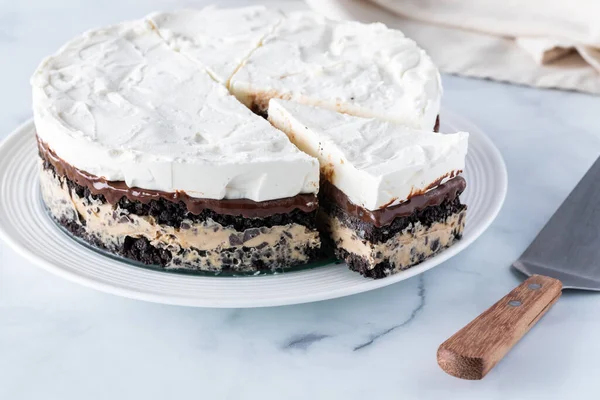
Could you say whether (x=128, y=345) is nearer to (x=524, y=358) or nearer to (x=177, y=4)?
(x=524, y=358)

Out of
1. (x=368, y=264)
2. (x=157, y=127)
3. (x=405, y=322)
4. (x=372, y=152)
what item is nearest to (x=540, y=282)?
(x=405, y=322)

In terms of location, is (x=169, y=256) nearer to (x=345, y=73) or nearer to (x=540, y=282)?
(x=345, y=73)

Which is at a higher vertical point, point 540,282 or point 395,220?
point 395,220

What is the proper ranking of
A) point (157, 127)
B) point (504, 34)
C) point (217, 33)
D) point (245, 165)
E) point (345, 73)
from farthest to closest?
point (504, 34) < point (217, 33) < point (345, 73) < point (157, 127) < point (245, 165)

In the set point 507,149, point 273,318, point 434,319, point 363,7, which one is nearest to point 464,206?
point 434,319

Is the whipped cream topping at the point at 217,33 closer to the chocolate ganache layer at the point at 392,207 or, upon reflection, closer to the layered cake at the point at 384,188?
the layered cake at the point at 384,188

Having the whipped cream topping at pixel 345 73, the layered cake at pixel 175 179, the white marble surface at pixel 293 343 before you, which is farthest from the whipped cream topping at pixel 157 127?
the white marble surface at pixel 293 343
